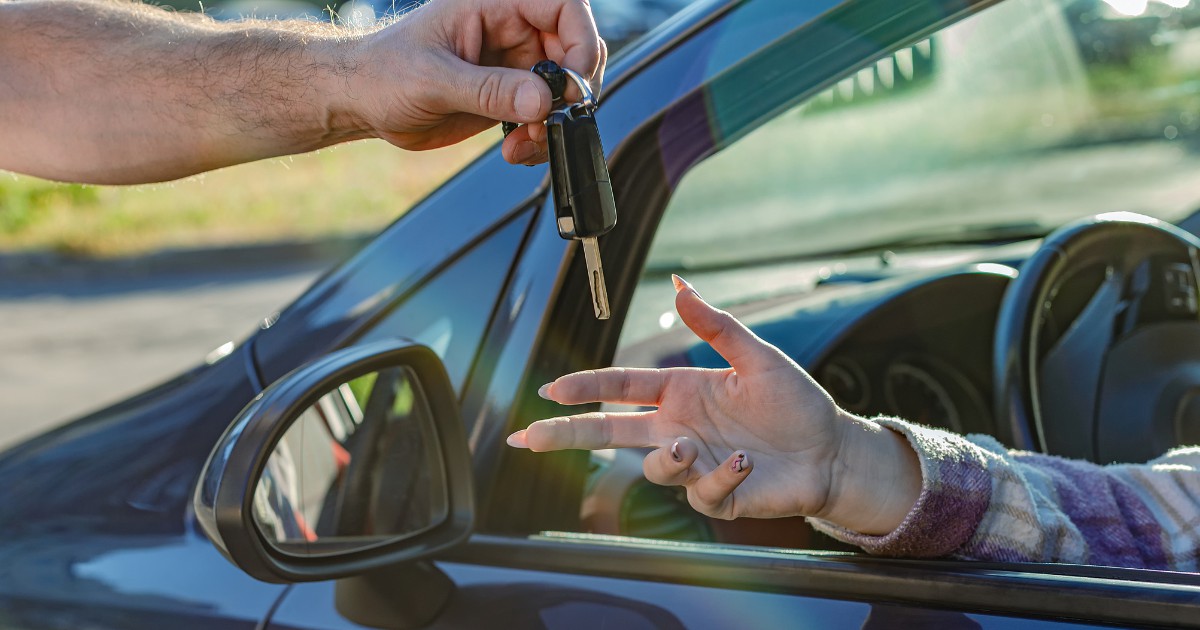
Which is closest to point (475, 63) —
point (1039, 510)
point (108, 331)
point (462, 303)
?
point (462, 303)

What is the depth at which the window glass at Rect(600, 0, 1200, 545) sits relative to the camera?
A: 5.99ft

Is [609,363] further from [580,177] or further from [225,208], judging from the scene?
[225,208]

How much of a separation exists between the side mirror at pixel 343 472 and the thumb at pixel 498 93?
1.16 ft

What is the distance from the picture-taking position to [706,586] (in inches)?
51.3

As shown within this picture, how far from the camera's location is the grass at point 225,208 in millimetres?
11945

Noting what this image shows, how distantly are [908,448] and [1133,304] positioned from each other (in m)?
1.06

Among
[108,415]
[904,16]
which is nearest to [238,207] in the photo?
[108,415]

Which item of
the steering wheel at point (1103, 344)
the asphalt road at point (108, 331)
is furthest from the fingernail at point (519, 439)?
the asphalt road at point (108, 331)

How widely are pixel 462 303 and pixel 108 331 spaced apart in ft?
26.7

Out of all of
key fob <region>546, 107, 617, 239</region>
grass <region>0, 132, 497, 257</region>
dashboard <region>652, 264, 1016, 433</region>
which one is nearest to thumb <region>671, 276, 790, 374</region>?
key fob <region>546, 107, 617, 239</region>

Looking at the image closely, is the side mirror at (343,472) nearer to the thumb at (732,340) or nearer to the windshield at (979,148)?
the thumb at (732,340)

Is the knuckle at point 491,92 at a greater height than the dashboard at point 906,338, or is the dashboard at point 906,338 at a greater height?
the knuckle at point 491,92

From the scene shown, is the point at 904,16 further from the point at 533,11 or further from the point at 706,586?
the point at 706,586

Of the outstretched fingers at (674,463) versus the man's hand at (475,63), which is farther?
the man's hand at (475,63)
